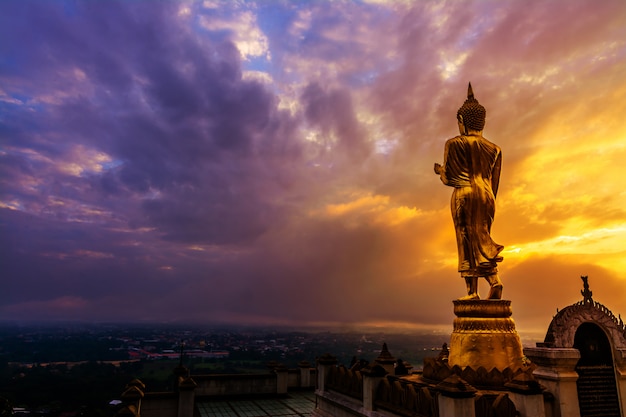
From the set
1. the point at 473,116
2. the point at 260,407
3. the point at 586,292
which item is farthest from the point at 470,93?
the point at 260,407

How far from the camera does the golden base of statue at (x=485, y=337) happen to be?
13.4 metres

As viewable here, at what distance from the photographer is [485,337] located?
44.8 feet

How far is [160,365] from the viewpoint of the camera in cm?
4888

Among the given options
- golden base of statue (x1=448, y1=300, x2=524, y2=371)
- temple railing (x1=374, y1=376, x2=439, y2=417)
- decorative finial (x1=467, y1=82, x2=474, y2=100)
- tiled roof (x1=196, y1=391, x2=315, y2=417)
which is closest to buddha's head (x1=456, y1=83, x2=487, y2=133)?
decorative finial (x1=467, y1=82, x2=474, y2=100)

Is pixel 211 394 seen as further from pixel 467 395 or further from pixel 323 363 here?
pixel 467 395

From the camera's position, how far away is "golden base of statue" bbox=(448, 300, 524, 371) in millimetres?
13414

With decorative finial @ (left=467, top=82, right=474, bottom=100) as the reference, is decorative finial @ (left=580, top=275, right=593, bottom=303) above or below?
below

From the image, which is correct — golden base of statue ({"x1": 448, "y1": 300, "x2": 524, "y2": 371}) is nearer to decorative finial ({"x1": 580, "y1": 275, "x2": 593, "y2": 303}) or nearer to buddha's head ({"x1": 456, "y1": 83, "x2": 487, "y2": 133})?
decorative finial ({"x1": 580, "y1": 275, "x2": 593, "y2": 303})

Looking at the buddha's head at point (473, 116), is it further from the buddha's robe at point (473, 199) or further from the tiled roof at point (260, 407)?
the tiled roof at point (260, 407)

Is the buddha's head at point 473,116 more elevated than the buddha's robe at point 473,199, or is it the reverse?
the buddha's head at point 473,116

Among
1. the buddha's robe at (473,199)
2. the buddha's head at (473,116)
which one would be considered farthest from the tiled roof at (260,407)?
the buddha's head at (473,116)

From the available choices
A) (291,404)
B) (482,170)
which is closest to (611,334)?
(482,170)

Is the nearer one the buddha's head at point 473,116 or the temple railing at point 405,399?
the temple railing at point 405,399

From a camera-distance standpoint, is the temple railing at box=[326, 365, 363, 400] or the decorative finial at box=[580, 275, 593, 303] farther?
the temple railing at box=[326, 365, 363, 400]
